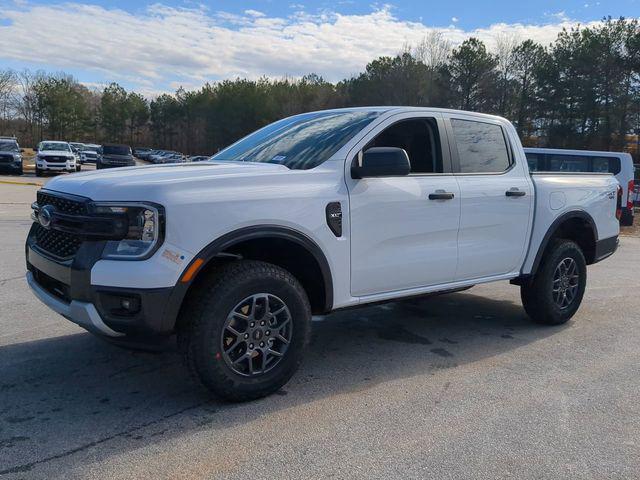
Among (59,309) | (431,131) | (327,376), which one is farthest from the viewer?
(431,131)

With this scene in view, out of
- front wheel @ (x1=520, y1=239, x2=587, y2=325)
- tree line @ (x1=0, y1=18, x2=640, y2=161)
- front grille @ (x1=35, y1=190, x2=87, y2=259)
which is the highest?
tree line @ (x1=0, y1=18, x2=640, y2=161)

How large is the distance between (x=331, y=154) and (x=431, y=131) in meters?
1.14

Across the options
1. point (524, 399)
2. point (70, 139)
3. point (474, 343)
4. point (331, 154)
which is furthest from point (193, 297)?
point (70, 139)

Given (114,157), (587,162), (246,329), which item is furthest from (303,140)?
(114,157)

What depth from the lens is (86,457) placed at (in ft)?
9.99

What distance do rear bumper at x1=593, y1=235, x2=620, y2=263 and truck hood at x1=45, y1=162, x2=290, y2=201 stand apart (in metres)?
3.89

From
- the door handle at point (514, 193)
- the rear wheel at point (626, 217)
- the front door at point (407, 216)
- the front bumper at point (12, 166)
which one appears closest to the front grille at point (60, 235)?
the front door at point (407, 216)

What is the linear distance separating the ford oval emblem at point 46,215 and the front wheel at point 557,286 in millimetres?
4268

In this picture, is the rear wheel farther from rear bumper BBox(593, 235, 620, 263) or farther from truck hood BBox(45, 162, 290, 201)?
truck hood BBox(45, 162, 290, 201)

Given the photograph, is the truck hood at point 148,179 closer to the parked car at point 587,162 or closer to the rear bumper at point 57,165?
the parked car at point 587,162

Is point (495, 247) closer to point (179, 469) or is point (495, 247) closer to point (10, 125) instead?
point (179, 469)

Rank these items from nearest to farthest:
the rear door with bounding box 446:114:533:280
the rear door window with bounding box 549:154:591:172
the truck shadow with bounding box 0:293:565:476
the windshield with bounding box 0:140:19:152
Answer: the truck shadow with bounding box 0:293:565:476 < the rear door with bounding box 446:114:533:280 < the rear door window with bounding box 549:154:591:172 < the windshield with bounding box 0:140:19:152

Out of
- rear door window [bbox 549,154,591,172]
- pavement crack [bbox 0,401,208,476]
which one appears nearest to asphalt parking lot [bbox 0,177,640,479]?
pavement crack [bbox 0,401,208,476]

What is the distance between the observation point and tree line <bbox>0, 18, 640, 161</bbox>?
129ft
